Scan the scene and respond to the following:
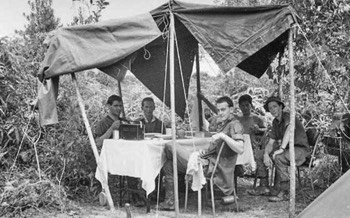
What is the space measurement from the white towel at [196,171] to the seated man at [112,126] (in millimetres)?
1148

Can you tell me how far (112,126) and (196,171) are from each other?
62.3 inches

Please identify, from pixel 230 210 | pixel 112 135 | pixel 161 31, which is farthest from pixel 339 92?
pixel 112 135

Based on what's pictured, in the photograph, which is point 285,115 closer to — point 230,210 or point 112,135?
point 230,210

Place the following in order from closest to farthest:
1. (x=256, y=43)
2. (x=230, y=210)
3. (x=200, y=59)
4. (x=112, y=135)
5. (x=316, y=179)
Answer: (x=256, y=43) < (x=230, y=210) < (x=112, y=135) < (x=316, y=179) < (x=200, y=59)

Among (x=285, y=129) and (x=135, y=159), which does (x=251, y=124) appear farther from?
(x=135, y=159)

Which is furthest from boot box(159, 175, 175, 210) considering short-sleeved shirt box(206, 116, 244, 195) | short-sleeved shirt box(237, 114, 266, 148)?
short-sleeved shirt box(237, 114, 266, 148)

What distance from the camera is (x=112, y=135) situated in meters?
6.50

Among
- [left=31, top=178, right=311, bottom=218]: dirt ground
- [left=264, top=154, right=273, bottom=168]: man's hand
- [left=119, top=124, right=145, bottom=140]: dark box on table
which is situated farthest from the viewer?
[left=264, top=154, right=273, bottom=168]: man's hand

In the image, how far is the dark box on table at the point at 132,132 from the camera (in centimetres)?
614

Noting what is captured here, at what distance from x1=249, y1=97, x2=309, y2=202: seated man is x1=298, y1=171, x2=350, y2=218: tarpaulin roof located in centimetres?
435

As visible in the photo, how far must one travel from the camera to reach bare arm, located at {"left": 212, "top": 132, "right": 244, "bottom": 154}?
545cm

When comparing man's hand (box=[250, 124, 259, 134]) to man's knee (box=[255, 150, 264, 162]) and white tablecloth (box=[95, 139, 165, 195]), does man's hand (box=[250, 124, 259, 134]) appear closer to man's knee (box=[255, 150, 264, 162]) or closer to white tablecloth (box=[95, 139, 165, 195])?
man's knee (box=[255, 150, 264, 162])

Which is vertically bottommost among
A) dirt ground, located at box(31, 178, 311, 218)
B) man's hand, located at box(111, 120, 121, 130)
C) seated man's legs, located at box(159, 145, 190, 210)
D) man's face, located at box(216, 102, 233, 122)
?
dirt ground, located at box(31, 178, 311, 218)

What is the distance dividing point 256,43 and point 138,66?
93.4 inches
